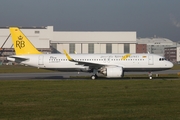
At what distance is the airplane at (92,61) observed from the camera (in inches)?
1826

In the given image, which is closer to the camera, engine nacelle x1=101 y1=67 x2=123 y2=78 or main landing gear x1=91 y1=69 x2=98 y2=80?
engine nacelle x1=101 y1=67 x2=123 y2=78

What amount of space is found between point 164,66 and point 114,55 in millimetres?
5836

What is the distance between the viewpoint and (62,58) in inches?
1871

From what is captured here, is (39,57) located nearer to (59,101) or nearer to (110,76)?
(110,76)

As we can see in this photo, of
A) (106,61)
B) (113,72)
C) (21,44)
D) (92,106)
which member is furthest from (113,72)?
(92,106)

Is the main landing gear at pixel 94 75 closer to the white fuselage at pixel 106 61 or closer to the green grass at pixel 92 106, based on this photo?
the white fuselage at pixel 106 61

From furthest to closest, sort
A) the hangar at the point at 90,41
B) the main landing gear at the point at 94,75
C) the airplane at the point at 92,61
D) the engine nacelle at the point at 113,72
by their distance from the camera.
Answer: the hangar at the point at 90,41 → the airplane at the point at 92,61 → the main landing gear at the point at 94,75 → the engine nacelle at the point at 113,72

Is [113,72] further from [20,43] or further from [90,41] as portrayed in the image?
[90,41]

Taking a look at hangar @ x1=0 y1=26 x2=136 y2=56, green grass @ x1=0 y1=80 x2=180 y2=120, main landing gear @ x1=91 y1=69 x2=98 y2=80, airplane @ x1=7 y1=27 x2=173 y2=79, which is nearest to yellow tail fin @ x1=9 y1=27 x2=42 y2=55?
airplane @ x1=7 y1=27 x2=173 y2=79

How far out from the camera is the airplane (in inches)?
1826

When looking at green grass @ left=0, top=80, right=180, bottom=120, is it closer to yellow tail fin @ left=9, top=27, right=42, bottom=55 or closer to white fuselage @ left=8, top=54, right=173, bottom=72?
white fuselage @ left=8, top=54, right=173, bottom=72

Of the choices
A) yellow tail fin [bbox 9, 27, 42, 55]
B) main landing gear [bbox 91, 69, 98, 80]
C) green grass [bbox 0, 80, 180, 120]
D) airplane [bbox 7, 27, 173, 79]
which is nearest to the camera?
green grass [bbox 0, 80, 180, 120]

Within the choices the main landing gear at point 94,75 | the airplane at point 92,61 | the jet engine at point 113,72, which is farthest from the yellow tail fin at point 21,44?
the jet engine at point 113,72

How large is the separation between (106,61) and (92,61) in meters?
1.68
